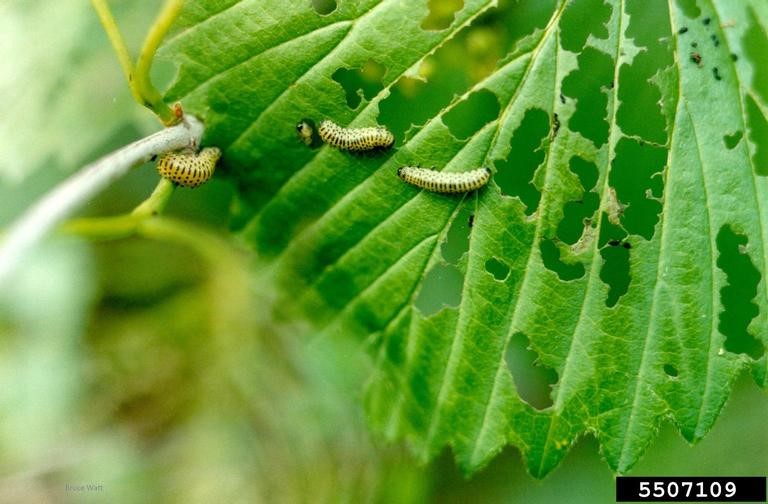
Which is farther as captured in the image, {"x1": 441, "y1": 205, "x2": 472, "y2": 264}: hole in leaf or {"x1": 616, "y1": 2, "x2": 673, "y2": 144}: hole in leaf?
{"x1": 441, "y1": 205, "x2": 472, "y2": 264}: hole in leaf

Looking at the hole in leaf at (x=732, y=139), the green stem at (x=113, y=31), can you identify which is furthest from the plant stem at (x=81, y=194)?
the hole in leaf at (x=732, y=139)

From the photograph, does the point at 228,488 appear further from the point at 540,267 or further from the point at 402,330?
the point at 540,267

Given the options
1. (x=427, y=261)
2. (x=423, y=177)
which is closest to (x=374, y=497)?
(x=427, y=261)

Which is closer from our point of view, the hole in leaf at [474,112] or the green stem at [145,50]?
the green stem at [145,50]

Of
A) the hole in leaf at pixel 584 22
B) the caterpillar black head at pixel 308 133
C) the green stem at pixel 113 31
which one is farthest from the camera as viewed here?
the caterpillar black head at pixel 308 133

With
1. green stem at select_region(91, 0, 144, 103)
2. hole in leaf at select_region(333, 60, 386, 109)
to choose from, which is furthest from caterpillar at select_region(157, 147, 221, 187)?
hole in leaf at select_region(333, 60, 386, 109)

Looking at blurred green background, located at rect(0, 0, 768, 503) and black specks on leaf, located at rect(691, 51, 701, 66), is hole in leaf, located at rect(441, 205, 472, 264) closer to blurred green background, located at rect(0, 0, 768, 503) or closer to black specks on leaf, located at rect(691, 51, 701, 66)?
blurred green background, located at rect(0, 0, 768, 503)

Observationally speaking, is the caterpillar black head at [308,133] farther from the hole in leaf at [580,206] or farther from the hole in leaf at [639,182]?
the hole in leaf at [639,182]

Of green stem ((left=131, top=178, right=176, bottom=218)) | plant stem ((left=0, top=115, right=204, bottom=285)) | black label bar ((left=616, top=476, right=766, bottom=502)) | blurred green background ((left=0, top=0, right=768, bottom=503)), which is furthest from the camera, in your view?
black label bar ((left=616, top=476, right=766, bottom=502))
